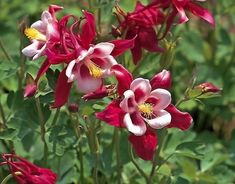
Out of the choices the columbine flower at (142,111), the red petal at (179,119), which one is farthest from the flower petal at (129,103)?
the red petal at (179,119)

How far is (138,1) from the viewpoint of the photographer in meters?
2.24

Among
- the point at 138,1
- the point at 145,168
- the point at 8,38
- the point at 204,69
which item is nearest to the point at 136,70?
the point at 138,1

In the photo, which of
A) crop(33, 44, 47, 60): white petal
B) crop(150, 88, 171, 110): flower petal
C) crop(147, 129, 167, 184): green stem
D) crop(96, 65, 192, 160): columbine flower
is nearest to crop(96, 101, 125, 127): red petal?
crop(96, 65, 192, 160): columbine flower

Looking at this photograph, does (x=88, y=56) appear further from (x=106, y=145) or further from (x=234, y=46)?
(x=234, y=46)

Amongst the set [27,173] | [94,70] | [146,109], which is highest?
[94,70]

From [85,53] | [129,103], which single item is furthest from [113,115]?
[85,53]

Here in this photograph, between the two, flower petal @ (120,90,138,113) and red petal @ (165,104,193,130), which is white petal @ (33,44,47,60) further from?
red petal @ (165,104,193,130)

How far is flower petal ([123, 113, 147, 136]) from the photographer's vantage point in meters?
1.70

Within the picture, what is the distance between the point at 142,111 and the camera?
1.76 meters

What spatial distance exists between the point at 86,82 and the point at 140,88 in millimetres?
138

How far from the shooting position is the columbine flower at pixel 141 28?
2023mm

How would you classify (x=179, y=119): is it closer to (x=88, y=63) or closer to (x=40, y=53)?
(x=88, y=63)

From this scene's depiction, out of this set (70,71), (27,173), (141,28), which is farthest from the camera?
(141,28)

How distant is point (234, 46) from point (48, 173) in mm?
1643
